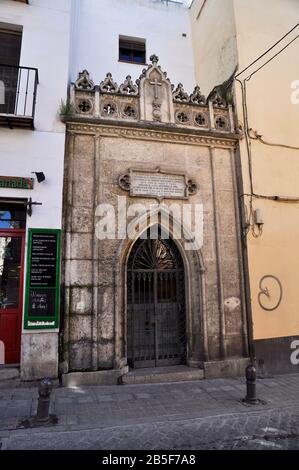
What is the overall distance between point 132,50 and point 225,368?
983cm

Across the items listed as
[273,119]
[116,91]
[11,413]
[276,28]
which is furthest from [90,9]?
[11,413]

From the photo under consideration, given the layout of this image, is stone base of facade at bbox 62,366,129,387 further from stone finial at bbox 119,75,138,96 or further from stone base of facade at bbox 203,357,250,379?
stone finial at bbox 119,75,138,96

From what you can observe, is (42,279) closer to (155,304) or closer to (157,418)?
(155,304)

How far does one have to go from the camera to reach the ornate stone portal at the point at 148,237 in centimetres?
664

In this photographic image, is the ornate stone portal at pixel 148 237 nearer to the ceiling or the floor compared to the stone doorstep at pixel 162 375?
nearer to the ceiling

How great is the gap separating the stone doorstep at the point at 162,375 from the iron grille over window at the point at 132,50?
9.07 meters

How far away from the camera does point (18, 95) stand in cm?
696

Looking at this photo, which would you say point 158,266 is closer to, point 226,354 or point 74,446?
point 226,354

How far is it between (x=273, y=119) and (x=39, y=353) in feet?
25.7

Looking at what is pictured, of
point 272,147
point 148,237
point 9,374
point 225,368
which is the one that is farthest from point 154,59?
point 9,374

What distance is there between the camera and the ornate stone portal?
6641 mm

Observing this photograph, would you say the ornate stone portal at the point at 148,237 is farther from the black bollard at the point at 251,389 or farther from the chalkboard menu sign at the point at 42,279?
the black bollard at the point at 251,389

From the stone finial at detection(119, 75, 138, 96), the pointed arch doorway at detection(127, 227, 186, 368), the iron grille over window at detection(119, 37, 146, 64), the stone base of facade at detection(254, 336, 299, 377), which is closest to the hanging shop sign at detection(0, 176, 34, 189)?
the pointed arch doorway at detection(127, 227, 186, 368)

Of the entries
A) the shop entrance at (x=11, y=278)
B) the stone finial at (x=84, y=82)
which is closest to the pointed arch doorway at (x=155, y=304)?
the shop entrance at (x=11, y=278)
